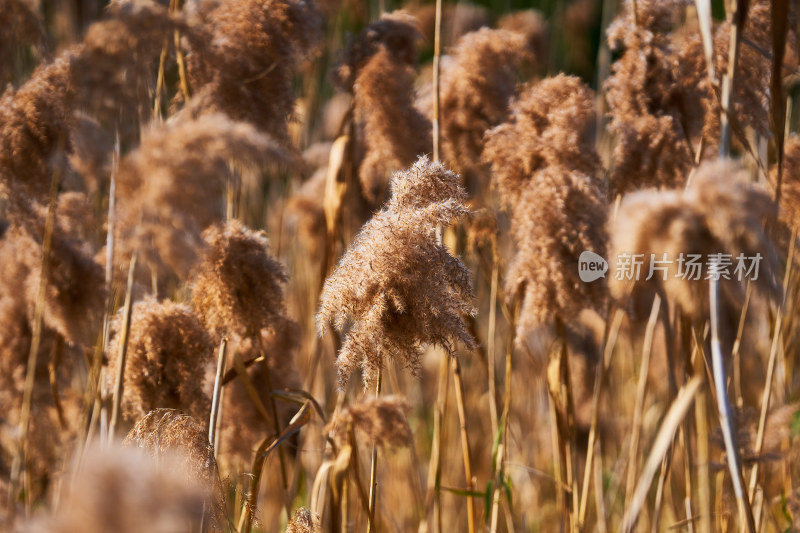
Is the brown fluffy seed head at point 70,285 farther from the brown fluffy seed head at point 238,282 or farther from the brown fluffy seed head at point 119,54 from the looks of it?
the brown fluffy seed head at point 119,54

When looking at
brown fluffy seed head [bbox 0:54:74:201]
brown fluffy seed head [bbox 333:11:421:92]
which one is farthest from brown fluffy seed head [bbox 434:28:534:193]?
brown fluffy seed head [bbox 0:54:74:201]

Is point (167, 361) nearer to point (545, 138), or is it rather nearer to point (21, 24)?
point (21, 24)

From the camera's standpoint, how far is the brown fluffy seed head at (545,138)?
1489 mm

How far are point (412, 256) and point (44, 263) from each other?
2.45ft

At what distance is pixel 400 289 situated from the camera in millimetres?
1096

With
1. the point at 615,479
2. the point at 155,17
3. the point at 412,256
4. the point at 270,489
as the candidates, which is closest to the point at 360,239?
the point at 412,256

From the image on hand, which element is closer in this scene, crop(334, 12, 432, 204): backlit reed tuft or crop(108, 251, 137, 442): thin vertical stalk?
crop(108, 251, 137, 442): thin vertical stalk

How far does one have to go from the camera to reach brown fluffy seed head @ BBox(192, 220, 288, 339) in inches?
50.7

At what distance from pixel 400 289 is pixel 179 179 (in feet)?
1.18

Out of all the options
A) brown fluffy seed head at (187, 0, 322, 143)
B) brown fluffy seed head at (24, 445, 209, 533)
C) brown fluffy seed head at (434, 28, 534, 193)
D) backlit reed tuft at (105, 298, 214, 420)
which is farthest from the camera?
brown fluffy seed head at (434, 28, 534, 193)

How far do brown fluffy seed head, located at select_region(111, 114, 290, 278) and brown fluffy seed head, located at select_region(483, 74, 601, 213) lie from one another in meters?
0.70

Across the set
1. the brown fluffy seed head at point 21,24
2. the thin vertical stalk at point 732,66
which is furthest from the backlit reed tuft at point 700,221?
the brown fluffy seed head at point 21,24

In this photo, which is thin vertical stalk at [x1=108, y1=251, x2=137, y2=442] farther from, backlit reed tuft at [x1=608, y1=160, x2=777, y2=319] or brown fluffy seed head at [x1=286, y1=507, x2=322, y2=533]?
backlit reed tuft at [x1=608, y1=160, x2=777, y2=319]

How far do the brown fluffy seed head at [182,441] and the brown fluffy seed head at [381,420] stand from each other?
0.83 ft
